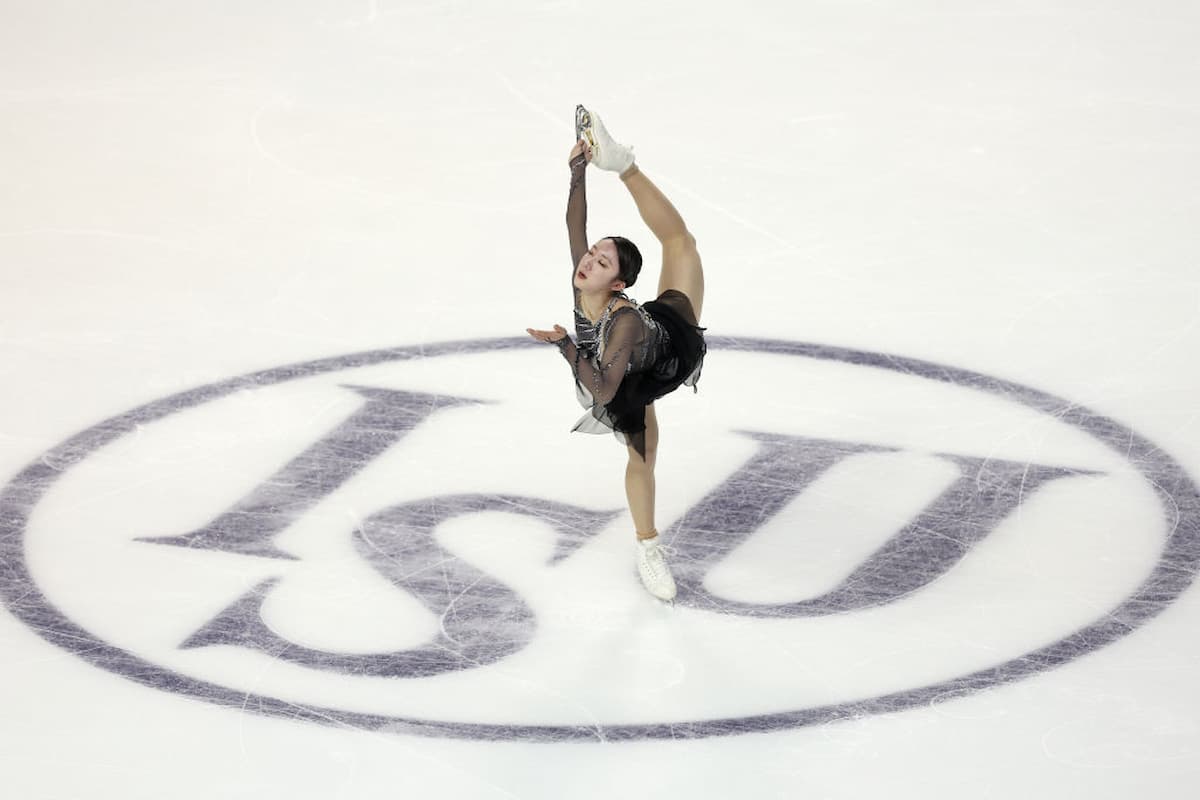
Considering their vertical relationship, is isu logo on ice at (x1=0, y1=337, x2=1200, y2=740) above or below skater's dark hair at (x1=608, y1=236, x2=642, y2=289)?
below

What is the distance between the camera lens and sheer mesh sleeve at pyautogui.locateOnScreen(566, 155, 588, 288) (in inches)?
189

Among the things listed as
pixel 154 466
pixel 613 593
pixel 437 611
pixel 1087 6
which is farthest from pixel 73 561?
pixel 1087 6

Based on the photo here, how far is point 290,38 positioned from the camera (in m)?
9.23

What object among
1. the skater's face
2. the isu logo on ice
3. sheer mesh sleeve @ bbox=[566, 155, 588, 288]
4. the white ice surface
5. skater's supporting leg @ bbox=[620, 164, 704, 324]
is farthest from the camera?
skater's supporting leg @ bbox=[620, 164, 704, 324]

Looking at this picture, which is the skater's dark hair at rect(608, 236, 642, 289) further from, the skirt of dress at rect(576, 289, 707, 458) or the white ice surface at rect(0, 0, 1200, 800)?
the white ice surface at rect(0, 0, 1200, 800)

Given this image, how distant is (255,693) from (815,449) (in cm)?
207

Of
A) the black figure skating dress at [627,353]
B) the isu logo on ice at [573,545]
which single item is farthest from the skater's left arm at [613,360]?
the isu logo on ice at [573,545]

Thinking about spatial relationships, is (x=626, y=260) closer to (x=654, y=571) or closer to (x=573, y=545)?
(x=654, y=571)

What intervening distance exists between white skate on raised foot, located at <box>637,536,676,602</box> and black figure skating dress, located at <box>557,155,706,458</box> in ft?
0.82

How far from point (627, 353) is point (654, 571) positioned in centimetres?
67

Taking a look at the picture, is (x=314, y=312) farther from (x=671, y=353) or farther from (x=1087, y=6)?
(x=1087, y=6)

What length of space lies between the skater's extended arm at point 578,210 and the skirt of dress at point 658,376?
0.22 meters

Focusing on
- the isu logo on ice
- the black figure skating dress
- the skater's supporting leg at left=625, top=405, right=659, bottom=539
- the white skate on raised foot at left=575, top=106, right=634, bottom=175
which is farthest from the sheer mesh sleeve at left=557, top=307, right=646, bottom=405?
the isu logo on ice

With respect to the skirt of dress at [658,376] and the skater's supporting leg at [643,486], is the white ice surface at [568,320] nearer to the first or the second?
the skater's supporting leg at [643,486]
